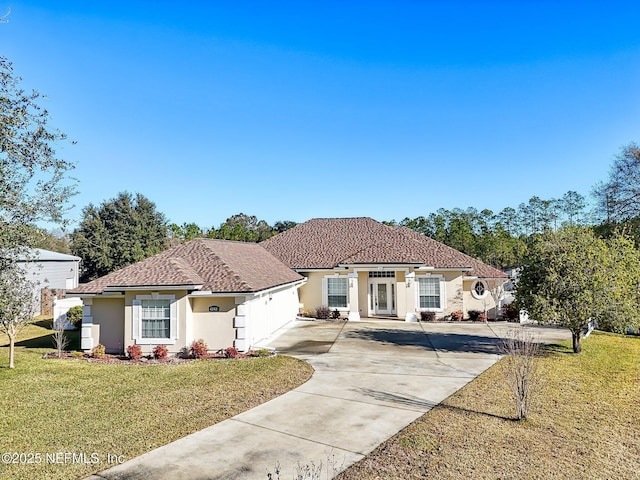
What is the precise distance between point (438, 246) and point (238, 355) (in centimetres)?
1723

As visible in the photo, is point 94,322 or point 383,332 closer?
point 94,322

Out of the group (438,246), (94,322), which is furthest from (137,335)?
(438,246)

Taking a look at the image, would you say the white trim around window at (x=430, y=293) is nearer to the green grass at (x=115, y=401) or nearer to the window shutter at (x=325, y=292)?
the window shutter at (x=325, y=292)

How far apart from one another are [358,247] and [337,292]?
413 cm

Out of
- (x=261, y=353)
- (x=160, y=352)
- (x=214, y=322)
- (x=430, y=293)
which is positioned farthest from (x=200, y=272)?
(x=430, y=293)

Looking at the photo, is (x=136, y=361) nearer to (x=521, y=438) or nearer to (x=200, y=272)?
(x=200, y=272)

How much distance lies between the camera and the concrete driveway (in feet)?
22.3

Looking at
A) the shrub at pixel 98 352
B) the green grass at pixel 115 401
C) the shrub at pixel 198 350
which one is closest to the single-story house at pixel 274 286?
the shrub at pixel 198 350

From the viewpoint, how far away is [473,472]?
254 inches

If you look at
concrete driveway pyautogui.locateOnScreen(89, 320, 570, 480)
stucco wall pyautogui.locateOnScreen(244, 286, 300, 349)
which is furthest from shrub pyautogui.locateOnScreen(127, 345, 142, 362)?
concrete driveway pyautogui.locateOnScreen(89, 320, 570, 480)

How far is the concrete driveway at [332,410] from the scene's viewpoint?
6797 millimetres

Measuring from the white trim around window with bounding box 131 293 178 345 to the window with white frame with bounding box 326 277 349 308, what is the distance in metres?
12.1

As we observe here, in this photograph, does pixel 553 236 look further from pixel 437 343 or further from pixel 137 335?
pixel 137 335

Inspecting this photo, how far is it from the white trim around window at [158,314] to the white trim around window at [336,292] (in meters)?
12.0
